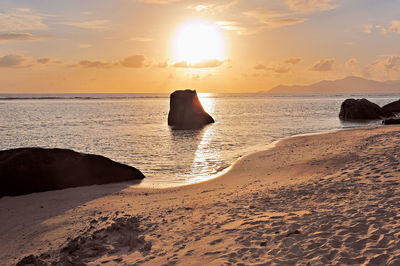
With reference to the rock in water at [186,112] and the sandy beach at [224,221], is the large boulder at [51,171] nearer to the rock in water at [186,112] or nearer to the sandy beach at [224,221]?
the sandy beach at [224,221]

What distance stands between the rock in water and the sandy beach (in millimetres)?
26510

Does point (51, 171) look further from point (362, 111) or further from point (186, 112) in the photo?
point (362, 111)

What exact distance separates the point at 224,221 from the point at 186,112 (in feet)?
104

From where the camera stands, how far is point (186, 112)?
3847 centimetres

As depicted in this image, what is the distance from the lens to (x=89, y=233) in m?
7.19

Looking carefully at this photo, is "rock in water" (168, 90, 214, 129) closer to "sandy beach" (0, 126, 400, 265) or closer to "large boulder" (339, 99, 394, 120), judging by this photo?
"large boulder" (339, 99, 394, 120)

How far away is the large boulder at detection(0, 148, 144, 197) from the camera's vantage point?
11195mm

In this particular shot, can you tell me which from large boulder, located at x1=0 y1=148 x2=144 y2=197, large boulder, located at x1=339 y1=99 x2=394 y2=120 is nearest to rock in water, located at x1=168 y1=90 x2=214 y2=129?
large boulder, located at x1=339 y1=99 x2=394 y2=120

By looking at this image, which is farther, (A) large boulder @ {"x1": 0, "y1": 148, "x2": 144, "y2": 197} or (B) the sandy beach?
(A) large boulder @ {"x1": 0, "y1": 148, "x2": 144, "y2": 197}

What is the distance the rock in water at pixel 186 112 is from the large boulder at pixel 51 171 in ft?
82.5

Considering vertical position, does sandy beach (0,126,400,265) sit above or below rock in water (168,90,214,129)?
below

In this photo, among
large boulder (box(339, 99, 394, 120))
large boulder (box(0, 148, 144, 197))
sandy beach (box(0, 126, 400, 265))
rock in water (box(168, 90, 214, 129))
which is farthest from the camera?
large boulder (box(339, 99, 394, 120))

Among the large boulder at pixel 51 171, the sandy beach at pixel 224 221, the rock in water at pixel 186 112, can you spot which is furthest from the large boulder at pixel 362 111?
the large boulder at pixel 51 171

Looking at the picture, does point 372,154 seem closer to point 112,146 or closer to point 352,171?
point 352,171
